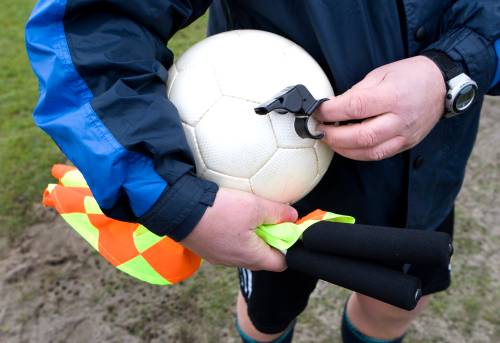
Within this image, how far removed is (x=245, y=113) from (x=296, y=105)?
0.09 meters

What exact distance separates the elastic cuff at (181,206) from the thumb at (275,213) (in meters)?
0.09

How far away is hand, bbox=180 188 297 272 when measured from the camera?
0.79 m

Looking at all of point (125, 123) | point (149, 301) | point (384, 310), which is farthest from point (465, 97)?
point (149, 301)

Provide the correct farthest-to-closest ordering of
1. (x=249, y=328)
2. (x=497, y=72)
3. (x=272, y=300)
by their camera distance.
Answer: (x=249, y=328) → (x=272, y=300) → (x=497, y=72)

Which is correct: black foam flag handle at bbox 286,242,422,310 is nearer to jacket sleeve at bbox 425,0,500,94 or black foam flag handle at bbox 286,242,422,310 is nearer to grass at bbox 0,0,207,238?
jacket sleeve at bbox 425,0,500,94

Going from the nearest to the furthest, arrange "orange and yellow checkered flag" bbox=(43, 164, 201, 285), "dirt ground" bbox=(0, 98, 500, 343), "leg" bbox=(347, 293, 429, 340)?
"orange and yellow checkered flag" bbox=(43, 164, 201, 285)
"leg" bbox=(347, 293, 429, 340)
"dirt ground" bbox=(0, 98, 500, 343)

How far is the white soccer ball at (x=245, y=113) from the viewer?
863mm

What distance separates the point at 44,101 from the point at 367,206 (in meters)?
0.67


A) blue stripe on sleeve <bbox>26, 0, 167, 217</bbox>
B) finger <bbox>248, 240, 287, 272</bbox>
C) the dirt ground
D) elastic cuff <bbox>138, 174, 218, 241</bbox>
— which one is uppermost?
blue stripe on sleeve <bbox>26, 0, 167, 217</bbox>

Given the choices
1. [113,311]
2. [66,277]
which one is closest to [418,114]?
[113,311]

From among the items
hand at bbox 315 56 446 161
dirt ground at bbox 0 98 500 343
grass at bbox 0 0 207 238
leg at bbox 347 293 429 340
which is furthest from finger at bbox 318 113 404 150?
grass at bbox 0 0 207 238

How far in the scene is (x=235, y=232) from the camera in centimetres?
79

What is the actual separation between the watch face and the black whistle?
0.24 metres

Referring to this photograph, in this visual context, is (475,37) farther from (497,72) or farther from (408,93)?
(408,93)
